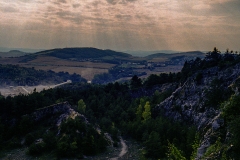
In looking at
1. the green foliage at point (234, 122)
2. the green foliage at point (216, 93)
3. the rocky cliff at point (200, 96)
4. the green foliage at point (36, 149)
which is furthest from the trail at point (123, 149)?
the green foliage at point (234, 122)

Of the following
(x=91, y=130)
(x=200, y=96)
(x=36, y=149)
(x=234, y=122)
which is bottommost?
(x=36, y=149)

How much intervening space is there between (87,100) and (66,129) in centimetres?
5102

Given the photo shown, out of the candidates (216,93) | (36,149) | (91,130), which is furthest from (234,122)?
(216,93)

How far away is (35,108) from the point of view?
8256cm

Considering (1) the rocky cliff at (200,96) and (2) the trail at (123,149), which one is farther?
(1) the rocky cliff at (200,96)

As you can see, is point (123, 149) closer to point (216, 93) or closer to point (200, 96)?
point (216, 93)

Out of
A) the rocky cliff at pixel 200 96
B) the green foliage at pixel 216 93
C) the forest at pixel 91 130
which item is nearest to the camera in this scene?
the forest at pixel 91 130

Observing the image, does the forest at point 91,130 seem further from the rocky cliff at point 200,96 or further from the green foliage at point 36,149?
the rocky cliff at point 200,96

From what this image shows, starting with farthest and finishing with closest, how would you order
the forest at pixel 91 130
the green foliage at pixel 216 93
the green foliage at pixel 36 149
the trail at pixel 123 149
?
the green foliage at pixel 216 93 < the trail at pixel 123 149 < the forest at pixel 91 130 < the green foliage at pixel 36 149

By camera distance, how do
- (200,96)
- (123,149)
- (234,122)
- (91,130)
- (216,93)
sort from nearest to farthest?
(234,122) → (91,130) → (123,149) → (216,93) → (200,96)

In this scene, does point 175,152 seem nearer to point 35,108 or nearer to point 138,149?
point 138,149

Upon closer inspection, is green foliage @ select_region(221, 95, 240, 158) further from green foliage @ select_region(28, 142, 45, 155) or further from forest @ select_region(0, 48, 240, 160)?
green foliage @ select_region(28, 142, 45, 155)

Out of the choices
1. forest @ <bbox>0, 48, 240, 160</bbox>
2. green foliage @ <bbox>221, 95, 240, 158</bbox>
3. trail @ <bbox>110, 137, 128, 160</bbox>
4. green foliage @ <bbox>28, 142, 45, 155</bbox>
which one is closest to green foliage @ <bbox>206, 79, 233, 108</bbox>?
forest @ <bbox>0, 48, 240, 160</bbox>

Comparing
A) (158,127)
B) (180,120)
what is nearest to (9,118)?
(158,127)
